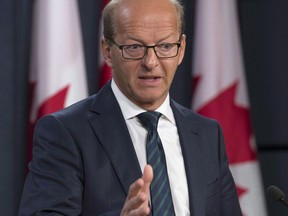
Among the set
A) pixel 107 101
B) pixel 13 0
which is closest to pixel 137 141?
pixel 107 101

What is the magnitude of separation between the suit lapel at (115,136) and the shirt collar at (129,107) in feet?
0.05

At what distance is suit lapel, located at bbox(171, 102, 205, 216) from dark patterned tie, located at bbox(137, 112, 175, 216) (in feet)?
0.25

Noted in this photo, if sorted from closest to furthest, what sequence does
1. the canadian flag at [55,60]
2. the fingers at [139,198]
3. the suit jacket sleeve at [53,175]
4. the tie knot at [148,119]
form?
1. the fingers at [139,198]
2. the suit jacket sleeve at [53,175]
3. the tie knot at [148,119]
4. the canadian flag at [55,60]

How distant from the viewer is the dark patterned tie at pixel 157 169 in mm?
1936

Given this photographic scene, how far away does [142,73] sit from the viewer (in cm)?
197

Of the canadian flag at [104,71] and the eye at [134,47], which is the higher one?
the eye at [134,47]

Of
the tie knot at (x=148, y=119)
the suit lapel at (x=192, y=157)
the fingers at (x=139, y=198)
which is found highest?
→ the tie knot at (x=148, y=119)

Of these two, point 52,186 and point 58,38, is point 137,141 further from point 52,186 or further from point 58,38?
point 58,38

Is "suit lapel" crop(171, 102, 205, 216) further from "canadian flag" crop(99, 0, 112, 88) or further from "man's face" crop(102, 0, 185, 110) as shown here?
"canadian flag" crop(99, 0, 112, 88)

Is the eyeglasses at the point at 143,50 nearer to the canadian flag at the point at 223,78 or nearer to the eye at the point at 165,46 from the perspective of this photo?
the eye at the point at 165,46

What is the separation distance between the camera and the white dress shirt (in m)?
2.00

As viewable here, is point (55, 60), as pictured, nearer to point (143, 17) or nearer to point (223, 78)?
point (223, 78)

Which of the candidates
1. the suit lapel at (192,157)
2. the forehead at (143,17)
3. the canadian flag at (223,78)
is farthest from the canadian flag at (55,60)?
the forehead at (143,17)

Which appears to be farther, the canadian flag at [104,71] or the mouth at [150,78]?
the canadian flag at [104,71]
